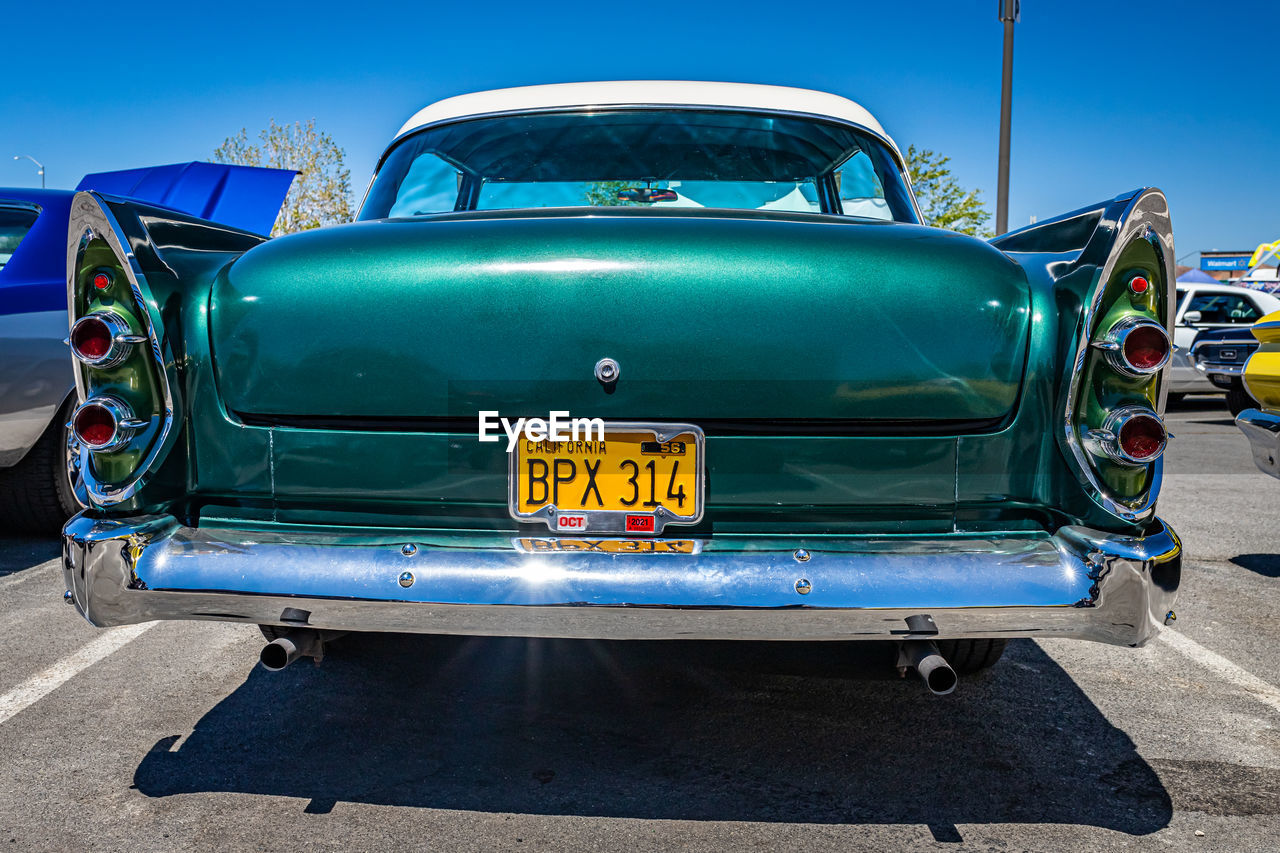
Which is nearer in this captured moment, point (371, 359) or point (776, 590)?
point (776, 590)

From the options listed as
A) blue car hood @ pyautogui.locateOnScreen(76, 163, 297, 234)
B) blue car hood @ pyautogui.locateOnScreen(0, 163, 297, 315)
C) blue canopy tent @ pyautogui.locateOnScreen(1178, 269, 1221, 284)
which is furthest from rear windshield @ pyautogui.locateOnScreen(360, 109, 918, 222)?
blue canopy tent @ pyautogui.locateOnScreen(1178, 269, 1221, 284)

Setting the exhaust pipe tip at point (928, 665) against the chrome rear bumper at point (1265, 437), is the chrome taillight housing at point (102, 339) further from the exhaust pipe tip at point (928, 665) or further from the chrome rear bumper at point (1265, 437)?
the chrome rear bumper at point (1265, 437)

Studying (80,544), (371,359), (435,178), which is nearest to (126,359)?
(80,544)

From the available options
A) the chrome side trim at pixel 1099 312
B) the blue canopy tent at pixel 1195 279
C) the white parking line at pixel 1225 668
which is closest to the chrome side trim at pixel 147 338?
the chrome side trim at pixel 1099 312

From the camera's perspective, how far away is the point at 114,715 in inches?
114

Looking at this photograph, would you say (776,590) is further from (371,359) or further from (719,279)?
(371,359)

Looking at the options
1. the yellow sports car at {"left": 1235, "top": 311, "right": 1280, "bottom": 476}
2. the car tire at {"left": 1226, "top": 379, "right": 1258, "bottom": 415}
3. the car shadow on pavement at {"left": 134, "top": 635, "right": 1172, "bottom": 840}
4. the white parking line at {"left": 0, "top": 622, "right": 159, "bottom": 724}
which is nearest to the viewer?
the car shadow on pavement at {"left": 134, "top": 635, "right": 1172, "bottom": 840}

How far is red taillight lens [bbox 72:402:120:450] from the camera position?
89.6 inches

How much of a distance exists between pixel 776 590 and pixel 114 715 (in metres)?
1.95

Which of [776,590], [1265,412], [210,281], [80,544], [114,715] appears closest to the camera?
[776,590]

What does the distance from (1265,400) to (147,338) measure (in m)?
4.62

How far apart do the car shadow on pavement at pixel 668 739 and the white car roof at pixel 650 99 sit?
1772mm

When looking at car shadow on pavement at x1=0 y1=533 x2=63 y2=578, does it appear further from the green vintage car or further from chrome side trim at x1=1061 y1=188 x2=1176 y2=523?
chrome side trim at x1=1061 y1=188 x2=1176 y2=523

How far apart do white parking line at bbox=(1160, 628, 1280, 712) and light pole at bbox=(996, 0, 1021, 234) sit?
9500 mm
